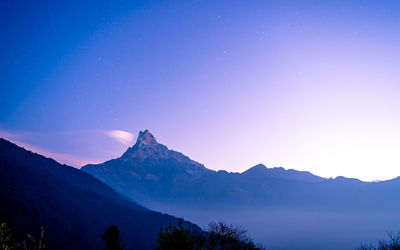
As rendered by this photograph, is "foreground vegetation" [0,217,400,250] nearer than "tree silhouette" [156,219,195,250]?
Yes

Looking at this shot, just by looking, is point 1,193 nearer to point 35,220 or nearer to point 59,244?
point 35,220

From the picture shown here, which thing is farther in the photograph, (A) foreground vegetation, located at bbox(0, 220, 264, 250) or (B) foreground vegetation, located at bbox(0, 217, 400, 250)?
(B) foreground vegetation, located at bbox(0, 217, 400, 250)

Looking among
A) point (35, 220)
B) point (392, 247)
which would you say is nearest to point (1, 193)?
point (35, 220)

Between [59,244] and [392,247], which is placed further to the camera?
[59,244]

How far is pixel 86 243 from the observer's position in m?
192

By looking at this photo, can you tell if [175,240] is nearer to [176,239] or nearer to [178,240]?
[176,239]

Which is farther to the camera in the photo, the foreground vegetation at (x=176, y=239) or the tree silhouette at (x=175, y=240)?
the tree silhouette at (x=175, y=240)

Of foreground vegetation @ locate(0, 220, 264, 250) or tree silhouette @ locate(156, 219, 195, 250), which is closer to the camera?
foreground vegetation @ locate(0, 220, 264, 250)

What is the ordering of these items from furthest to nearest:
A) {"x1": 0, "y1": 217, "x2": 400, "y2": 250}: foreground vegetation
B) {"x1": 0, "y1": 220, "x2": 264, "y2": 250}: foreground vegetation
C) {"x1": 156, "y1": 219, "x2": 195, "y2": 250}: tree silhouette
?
{"x1": 156, "y1": 219, "x2": 195, "y2": 250}: tree silhouette → {"x1": 0, "y1": 217, "x2": 400, "y2": 250}: foreground vegetation → {"x1": 0, "y1": 220, "x2": 264, "y2": 250}: foreground vegetation

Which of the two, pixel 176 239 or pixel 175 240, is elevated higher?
pixel 176 239

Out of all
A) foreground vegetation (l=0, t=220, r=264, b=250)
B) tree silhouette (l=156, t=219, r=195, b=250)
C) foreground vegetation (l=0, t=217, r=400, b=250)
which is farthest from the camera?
tree silhouette (l=156, t=219, r=195, b=250)

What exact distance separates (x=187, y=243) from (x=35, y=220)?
664ft

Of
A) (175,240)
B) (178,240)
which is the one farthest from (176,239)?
(178,240)

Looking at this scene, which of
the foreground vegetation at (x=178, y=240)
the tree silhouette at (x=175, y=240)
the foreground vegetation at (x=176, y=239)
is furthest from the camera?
the tree silhouette at (x=175, y=240)
